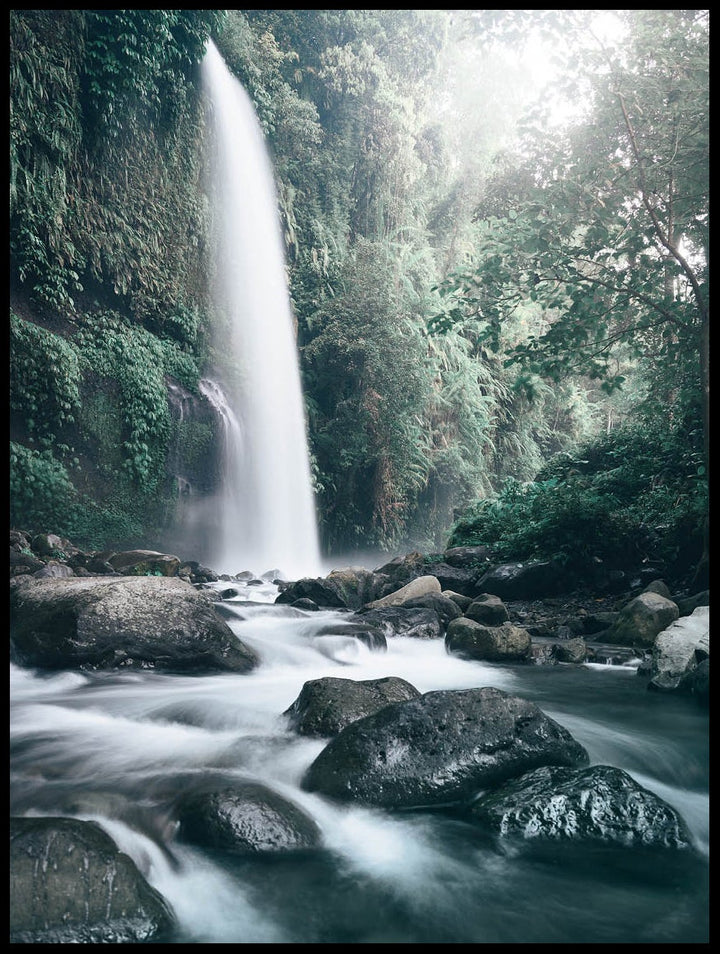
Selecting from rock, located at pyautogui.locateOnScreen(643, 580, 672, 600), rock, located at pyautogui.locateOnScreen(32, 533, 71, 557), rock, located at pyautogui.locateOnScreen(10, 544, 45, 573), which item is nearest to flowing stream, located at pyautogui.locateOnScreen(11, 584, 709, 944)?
rock, located at pyautogui.locateOnScreen(643, 580, 672, 600)

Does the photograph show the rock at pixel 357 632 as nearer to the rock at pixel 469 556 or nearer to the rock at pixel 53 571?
the rock at pixel 53 571

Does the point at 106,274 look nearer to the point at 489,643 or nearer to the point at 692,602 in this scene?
the point at 489,643

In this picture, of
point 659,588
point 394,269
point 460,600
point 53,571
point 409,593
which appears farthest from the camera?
point 394,269

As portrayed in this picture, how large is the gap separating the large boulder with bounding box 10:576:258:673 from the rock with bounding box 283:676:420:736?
5.68 ft

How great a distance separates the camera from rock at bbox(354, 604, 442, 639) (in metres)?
7.90

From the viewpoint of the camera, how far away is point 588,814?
10.4 feet

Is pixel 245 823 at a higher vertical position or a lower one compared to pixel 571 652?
higher

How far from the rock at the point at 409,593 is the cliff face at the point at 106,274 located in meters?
6.77

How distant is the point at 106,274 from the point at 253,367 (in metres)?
3.96

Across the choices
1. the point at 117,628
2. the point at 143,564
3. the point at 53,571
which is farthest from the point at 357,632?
the point at 143,564

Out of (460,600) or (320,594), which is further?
(320,594)

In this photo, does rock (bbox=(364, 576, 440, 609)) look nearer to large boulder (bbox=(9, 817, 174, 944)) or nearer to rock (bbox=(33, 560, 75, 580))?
rock (bbox=(33, 560, 75, 580))

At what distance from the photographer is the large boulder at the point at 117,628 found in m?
5.80

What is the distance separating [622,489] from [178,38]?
13.4m
